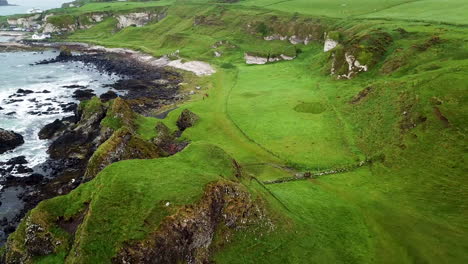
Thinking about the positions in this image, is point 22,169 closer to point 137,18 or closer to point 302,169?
point 302,169

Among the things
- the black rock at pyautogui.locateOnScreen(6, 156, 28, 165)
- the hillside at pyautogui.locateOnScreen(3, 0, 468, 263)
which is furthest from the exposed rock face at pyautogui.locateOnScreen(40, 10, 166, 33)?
the black rock at pyautogui.locateOnScreen(6, 156, 28, 165)

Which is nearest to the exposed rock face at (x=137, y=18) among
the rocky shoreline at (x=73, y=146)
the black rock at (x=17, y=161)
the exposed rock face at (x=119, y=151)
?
the rocky shoreline at (x=73, y=146)

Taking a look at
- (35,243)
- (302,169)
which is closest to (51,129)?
(302,169)

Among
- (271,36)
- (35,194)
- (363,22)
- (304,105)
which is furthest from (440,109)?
(271,36)

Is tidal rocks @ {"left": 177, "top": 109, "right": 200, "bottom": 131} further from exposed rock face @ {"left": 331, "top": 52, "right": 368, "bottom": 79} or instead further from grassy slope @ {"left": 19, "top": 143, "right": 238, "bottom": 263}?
grassy slope @ {"left": 19, "top": 143, "right": 238, "bottom": 263}

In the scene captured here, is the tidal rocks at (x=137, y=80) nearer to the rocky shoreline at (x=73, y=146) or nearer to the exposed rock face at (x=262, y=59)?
the rocky shoreline at (x=73, y=146)

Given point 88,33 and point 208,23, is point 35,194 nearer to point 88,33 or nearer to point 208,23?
point 208,23
